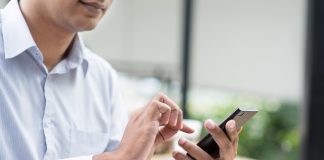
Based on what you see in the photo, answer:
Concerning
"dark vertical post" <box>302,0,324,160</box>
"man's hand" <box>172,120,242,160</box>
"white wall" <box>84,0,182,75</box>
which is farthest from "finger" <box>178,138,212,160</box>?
"white wall" <box>84,0,182,75</box>

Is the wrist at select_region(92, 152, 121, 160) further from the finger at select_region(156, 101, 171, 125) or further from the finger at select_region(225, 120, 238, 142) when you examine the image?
the finger at select_region(225, 120, 238, 142)

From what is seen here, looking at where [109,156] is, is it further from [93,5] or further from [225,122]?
[93,5]

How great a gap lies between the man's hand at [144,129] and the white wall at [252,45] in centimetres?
250

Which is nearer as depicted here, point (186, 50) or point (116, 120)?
point (116, 120)

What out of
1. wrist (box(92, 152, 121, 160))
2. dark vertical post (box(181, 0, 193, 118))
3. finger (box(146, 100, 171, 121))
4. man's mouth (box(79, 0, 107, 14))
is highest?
man's mouth (box(79, 0, 107, 14))

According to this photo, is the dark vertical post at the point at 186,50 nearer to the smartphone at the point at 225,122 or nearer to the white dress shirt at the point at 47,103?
the white dress shirt at the point at 47,103

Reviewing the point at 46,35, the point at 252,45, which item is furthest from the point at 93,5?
the point at 252,45

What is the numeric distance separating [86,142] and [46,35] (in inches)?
12.1

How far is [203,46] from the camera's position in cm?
397

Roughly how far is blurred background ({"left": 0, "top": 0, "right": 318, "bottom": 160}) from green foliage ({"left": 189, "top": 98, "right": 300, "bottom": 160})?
0.34 m

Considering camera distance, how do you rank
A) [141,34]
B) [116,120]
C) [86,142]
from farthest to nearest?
[141,34]
[116,120]
[86,142]

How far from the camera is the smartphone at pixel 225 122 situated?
123 cm

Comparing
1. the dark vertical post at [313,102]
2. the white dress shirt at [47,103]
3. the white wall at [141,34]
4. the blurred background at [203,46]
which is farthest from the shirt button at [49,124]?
the white wall at [141,34]

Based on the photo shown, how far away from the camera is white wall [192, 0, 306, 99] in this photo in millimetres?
3625
